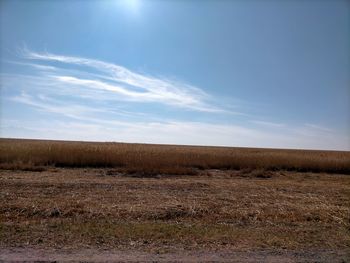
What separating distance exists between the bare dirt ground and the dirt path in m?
0.02

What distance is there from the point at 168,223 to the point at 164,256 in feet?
9.32

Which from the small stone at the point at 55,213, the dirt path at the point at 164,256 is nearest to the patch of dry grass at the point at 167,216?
the small stone at the point at 55,213

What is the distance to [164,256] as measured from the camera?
665cm

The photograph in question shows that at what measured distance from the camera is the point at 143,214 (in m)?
10.2

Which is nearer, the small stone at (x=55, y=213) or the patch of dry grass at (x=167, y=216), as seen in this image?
the patch of dry grass at (x=167, y=216)

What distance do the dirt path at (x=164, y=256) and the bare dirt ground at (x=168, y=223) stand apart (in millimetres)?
17

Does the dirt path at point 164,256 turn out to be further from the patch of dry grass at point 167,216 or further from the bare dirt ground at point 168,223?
the patch of dry grass at point 167,216

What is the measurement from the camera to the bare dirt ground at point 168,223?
6.96m

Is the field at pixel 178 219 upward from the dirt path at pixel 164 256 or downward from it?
upward

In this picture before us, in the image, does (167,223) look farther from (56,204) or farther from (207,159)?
(207,159)

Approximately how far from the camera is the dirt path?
6.40 metres

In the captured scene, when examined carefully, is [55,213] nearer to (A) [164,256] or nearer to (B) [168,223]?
(B) [168,223]

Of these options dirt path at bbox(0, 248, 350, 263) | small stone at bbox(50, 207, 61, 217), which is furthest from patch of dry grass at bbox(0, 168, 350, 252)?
dirt path at bbox(0, 248, 350, 263)

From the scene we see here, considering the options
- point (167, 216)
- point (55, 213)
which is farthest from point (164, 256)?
point (55, 213)
